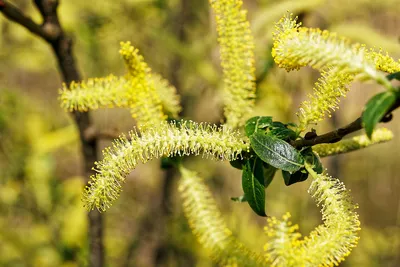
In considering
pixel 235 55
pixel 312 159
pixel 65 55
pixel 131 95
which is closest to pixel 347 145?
pixel 312 159

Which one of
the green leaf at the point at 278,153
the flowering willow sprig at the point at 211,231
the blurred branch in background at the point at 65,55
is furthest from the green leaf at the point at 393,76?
the blurred branch in background at the point at 65,55

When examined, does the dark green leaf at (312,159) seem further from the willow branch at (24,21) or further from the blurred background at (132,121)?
the blurred background at (132,121)

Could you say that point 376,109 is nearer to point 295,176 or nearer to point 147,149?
point 295,176

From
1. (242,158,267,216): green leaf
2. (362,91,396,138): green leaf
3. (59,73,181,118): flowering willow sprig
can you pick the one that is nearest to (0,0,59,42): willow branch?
(59,73,181,118): flowering willow sprig

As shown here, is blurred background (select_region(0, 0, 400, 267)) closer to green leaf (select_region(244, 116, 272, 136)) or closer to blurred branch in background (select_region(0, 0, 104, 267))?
blurred branch in background (select_region(0, 0, 104, 267))

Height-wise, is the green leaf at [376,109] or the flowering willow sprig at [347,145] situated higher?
the flowering willow sprig at [347,145]
